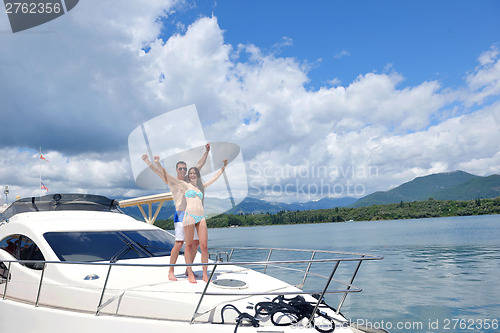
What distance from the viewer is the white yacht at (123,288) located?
11.5 ft

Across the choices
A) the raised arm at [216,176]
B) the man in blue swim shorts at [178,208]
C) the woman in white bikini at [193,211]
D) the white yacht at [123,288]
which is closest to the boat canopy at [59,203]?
the white yacht at [123,288]

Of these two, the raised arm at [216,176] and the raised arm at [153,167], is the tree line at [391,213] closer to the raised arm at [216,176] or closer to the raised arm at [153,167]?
the raised arm at [216,176]

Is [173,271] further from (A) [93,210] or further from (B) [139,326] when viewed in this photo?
(A) [93,210]

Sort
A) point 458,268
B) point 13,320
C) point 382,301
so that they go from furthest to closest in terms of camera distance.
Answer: point 458,268 < point 382,301 < point 13,320

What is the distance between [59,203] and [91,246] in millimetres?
1868

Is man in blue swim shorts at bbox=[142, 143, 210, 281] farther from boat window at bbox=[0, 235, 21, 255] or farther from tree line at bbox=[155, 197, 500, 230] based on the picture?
tree line at bbox=[155, 197, 500, 230]

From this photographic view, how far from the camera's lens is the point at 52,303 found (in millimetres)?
4273

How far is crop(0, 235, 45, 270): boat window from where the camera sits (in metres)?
4.81

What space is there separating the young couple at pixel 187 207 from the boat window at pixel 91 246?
1133 millimetres

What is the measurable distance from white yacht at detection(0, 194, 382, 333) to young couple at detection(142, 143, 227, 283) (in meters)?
0.38

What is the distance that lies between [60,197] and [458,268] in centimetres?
1689

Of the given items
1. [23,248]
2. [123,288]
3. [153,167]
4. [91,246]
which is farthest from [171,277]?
[23,248]

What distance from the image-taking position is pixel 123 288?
4008 mm

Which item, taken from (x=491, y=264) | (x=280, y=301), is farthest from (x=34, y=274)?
(x=491, y=264)
